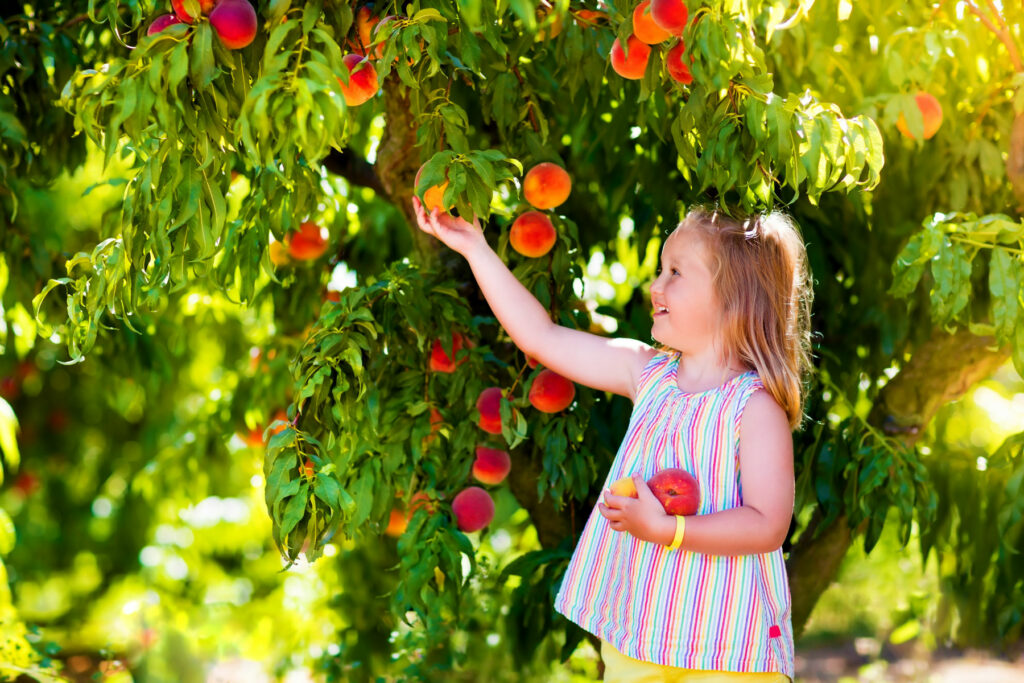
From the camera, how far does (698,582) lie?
161 centimetres

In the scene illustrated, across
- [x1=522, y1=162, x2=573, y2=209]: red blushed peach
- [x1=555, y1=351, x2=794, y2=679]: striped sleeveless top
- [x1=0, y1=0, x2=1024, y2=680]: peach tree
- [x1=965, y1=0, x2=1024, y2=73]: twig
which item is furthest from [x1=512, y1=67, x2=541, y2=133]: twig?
[x1=965, y1=0, x2=1024, y2=73]: twig

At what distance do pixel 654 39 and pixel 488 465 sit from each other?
0.94m

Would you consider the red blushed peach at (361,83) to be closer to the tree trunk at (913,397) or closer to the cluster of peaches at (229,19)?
the cluster of peaches at (229,19)

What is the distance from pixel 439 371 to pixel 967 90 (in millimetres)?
1370

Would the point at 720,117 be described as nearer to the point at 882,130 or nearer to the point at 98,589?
the point at 882,130

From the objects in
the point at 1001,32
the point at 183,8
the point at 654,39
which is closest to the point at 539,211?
the point at 654,39

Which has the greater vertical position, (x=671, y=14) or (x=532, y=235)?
(x=671, y=14)

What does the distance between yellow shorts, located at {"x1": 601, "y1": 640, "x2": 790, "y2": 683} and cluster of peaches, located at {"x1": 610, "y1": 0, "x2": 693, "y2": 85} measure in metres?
0.90

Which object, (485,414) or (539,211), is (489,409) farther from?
(539,211)

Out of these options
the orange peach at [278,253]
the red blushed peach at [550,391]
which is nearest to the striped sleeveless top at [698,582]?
the red blushed peach at [550,391]

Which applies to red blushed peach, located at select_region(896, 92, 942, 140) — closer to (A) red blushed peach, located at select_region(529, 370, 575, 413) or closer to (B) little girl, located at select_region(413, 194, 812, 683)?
(B) little girl, located at select_region(413, 194, 812, 683)

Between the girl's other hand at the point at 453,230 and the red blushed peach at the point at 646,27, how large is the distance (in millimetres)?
386

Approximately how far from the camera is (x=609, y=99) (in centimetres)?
232

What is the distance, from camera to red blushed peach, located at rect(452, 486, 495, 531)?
6.98 feet
